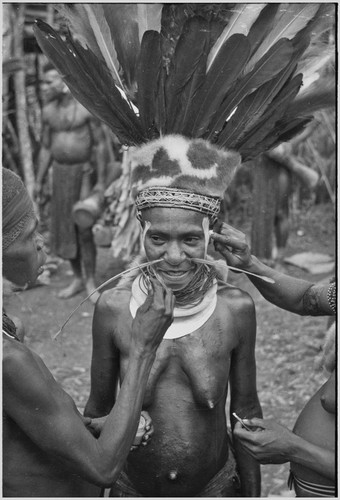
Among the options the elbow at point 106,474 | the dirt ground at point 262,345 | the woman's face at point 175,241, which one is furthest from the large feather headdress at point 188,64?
the dirt ground at point 262,345

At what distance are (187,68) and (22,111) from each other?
8408mm

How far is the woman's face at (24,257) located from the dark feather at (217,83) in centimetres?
78

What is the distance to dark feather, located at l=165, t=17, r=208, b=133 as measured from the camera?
8.48 ft

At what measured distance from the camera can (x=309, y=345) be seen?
7605 mm

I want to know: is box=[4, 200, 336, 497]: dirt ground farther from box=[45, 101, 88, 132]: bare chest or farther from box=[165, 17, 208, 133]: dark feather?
box=[165, 17, 208, 133]: dark feather

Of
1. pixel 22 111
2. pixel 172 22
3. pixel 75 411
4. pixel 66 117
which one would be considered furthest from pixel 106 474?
pixel 22 111

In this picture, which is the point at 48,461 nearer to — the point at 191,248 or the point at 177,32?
the point at 191,248

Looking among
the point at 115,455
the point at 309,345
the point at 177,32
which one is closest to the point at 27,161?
the point at 309,345

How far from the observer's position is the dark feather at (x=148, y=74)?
2570 millimetres

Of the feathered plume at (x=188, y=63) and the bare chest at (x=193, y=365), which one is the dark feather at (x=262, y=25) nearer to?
the feathered plume at (x=188, y=63)

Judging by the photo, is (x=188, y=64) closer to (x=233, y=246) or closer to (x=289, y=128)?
(x=289, y=128)

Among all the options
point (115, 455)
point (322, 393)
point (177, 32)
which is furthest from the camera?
point (177, 32)

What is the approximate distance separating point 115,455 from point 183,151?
1198 millimetres

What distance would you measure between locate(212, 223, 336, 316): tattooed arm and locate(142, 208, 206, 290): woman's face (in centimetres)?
21
